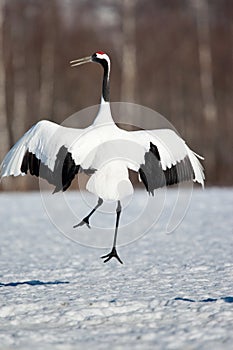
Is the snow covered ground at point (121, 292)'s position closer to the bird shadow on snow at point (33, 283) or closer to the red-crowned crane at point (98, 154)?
the bird shadow on snow at point (33, 283)

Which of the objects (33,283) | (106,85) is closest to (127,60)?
(33,283)

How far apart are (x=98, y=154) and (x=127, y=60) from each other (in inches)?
718

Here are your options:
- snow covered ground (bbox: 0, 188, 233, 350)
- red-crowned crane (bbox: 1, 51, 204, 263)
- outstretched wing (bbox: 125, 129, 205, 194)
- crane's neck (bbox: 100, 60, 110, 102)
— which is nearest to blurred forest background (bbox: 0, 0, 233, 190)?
snow covered ground (bbox: 0, 188, 233, 350)

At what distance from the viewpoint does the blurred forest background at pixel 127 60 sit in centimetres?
2855

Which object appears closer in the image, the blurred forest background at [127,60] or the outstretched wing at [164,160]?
the outstretched wing at [164,160]

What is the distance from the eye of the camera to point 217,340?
467 centimetres

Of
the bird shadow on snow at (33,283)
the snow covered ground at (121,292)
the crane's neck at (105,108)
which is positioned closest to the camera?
the snow covered ground at (121,292)

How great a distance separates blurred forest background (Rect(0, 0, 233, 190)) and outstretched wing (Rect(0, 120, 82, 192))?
57.4 feet

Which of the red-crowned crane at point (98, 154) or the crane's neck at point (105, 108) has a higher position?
the crane's neck at point (105, 108)

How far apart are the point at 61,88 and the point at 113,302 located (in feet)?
107

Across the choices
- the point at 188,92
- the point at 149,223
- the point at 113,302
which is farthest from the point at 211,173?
the point at 188,92

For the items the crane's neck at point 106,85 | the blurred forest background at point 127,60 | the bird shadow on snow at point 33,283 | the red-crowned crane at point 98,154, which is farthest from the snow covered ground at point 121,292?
the blurred forest background at point 127,60

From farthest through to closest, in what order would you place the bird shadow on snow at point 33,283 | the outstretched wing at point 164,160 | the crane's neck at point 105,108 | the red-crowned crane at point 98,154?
the bird shadow on snow at point 33,283, the outstretched wing at point 164,160, the crane's neck at point 105,108, the red-crowned crane at point 98,154

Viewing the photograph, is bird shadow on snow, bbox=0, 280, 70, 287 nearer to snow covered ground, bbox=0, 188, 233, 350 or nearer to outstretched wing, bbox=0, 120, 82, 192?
snow covered ground, bbox=0, 188, 233, 350
